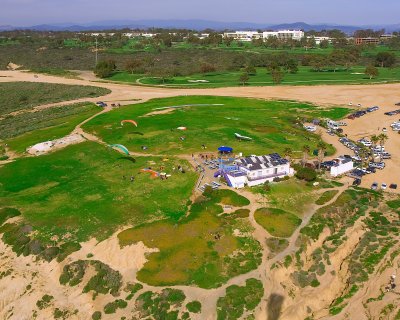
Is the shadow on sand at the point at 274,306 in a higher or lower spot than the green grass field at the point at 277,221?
lower

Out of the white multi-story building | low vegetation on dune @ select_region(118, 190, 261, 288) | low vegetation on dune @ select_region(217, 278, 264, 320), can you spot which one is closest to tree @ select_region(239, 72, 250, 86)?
the white multi-story building

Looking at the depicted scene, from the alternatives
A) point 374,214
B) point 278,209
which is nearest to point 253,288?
point 278,209

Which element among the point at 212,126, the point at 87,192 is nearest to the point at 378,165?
Answer: the point at 212,126

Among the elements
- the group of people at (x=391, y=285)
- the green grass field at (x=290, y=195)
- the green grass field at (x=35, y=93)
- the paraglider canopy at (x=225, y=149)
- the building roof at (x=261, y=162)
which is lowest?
the green grass field at (x=35, y=93)

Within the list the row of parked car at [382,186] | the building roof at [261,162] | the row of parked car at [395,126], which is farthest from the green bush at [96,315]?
the row of parked car at [395,126]

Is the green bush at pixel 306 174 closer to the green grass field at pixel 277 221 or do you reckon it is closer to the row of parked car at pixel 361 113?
the green grass field at pixel 277 221

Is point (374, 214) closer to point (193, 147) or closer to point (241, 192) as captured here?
point (241, 192)
